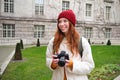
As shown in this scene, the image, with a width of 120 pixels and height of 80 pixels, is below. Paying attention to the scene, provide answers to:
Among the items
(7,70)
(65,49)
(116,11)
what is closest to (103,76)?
(7,70)

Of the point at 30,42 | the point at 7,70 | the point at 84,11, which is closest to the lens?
the point at 7,70

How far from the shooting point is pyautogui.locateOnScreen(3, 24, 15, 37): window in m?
30.8

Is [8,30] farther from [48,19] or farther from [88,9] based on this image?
[88,9]

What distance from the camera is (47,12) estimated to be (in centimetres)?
3359

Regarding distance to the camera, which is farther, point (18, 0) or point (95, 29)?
point (95, 29)

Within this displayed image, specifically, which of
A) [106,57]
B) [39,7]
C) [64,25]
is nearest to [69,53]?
[64,25]

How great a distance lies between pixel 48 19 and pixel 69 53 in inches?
1179

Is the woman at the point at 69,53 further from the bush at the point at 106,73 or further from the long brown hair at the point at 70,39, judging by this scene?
the bush at the point at 106,73

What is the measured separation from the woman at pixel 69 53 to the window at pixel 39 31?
96.0 ft

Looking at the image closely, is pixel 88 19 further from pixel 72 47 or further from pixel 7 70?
pixel 72 47

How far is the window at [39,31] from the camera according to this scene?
108ft

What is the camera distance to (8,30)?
31047 mm

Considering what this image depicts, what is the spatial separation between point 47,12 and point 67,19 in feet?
98.9

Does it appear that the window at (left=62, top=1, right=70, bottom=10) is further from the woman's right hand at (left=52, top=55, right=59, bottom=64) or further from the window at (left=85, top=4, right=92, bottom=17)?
the woman's right hand at (left=52, top=55, right=59, bottom=64)
